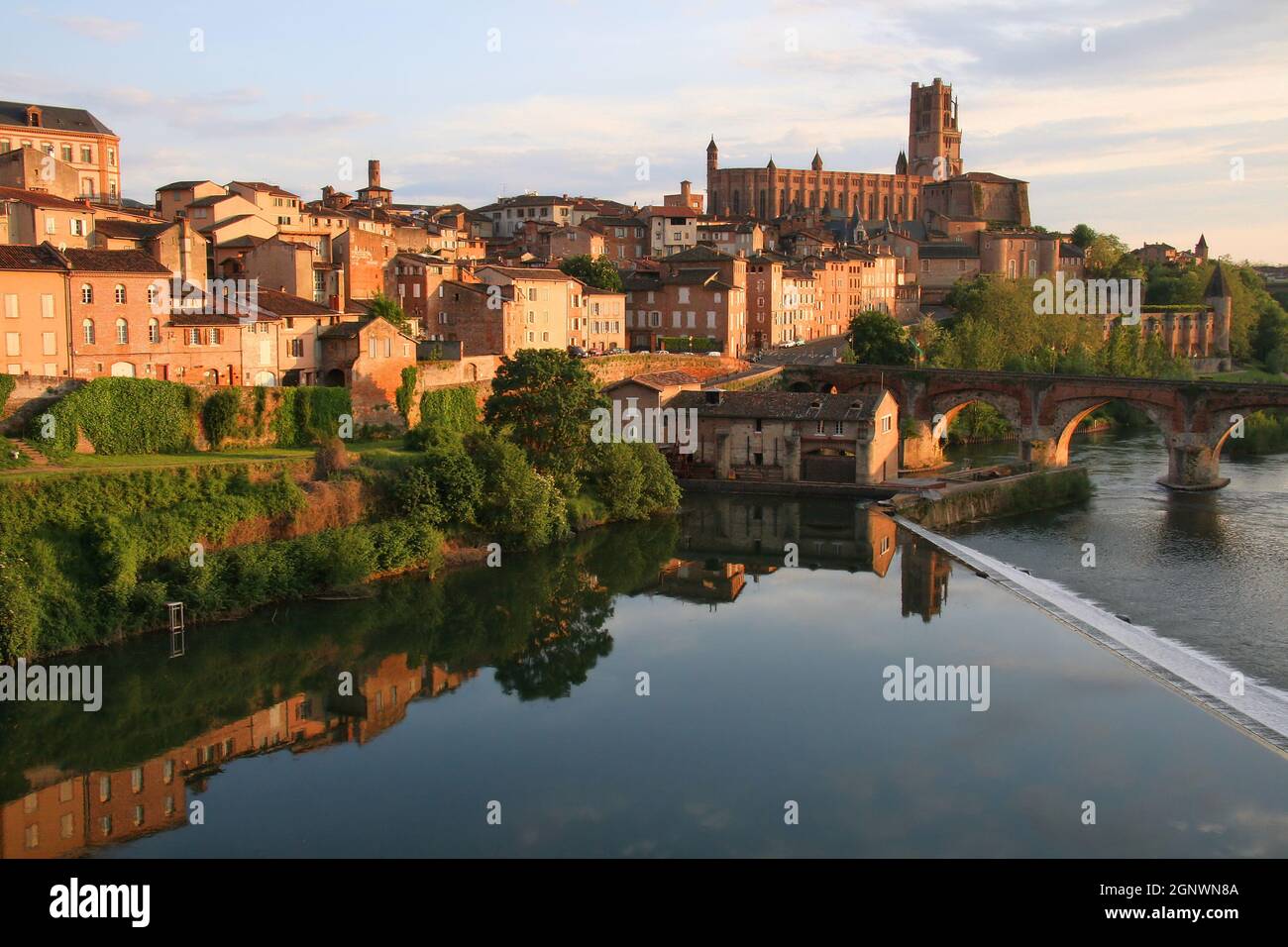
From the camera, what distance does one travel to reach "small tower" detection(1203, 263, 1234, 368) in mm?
69438

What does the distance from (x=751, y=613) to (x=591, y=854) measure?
10.7m

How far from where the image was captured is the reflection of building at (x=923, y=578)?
79.9 ft

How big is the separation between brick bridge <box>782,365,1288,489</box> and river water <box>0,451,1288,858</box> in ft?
38.3

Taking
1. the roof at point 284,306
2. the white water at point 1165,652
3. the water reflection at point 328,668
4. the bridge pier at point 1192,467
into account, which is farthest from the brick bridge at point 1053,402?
the roof at point 284,306

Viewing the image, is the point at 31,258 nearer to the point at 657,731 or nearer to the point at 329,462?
the point at 329,462

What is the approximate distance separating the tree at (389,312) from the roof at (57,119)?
15537mm

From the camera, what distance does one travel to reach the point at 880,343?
50.0 metres

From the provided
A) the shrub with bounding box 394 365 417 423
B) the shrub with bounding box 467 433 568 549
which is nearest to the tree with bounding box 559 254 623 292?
the shrub with bounding box 394 365 417 423

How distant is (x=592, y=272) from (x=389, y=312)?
47.0 feet

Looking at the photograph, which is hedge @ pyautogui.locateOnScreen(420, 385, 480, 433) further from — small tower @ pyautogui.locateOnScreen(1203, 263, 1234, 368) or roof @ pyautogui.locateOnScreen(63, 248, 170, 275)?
small tower @ pyautogui.locateOnScreen(1203, 263, 1234, 368)

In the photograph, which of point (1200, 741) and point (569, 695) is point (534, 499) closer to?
point (569, 695)

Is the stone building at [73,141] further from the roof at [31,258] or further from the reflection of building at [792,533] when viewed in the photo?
the reflection of building at [792,533]

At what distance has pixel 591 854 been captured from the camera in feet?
45.6

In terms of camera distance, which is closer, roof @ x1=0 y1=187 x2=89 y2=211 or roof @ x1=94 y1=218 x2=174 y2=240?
roof @ x1=0 y1=187 x2=89 y2=211
